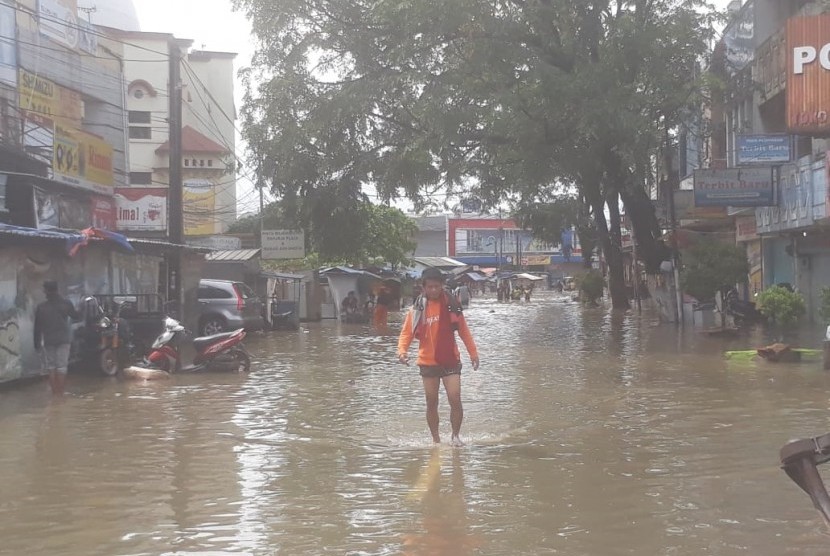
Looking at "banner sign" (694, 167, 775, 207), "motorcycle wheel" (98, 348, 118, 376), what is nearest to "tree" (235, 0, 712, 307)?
"banner sign" (694, 167, 775, 207)

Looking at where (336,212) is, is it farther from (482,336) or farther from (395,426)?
(395,426)

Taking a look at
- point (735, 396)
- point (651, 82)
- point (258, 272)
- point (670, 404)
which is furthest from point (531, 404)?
point (258, 272)

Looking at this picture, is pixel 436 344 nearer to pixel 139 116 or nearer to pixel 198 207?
pixel 198 207

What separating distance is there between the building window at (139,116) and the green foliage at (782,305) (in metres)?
51.1

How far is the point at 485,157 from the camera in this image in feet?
84.0

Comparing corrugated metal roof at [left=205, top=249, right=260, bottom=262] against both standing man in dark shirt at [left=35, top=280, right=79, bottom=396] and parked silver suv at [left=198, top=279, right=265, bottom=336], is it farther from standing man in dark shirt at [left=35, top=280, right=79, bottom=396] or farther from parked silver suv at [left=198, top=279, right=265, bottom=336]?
standing man in dark shirt at [left=35, top=280, right=79, bottom=396]

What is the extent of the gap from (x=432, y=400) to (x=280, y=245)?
2307cm

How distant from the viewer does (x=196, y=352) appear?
15789 mm

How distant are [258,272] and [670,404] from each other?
22.9 m

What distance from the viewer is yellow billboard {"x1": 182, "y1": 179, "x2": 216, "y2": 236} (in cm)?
4100

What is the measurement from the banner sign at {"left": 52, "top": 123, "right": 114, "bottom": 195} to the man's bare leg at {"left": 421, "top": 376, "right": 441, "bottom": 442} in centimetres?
1765

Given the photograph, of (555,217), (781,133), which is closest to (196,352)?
(781,133)

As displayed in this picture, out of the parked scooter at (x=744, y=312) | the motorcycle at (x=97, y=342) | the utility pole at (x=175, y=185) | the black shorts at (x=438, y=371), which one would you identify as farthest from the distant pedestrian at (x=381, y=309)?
the black shorts at (x=438, y=371)

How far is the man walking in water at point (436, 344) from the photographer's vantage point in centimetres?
853
